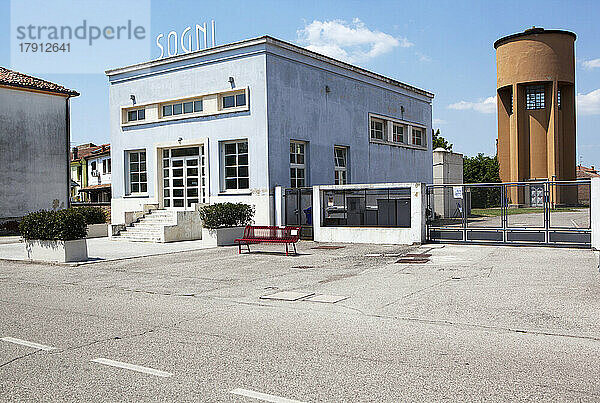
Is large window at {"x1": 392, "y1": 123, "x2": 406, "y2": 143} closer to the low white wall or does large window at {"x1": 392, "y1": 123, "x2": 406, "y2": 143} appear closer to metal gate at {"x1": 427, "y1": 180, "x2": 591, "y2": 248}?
metal gate at {"x1": 427, "y1": 180, "x2": 591, "y2": 248}

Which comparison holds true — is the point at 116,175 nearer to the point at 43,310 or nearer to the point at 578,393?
the point at 43,310

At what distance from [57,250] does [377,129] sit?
20150mm

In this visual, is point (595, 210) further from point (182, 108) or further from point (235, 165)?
point (182, 108)

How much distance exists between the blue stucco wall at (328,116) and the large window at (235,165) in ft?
4.62

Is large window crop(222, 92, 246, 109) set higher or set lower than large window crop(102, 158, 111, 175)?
lower

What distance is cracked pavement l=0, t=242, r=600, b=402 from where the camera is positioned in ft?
18.2

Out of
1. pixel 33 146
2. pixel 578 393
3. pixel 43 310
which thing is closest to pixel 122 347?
pixel 43 310

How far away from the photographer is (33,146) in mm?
34594

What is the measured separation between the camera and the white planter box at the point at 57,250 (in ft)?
54.9

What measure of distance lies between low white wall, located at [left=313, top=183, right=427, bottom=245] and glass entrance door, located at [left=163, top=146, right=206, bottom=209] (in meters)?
6.08

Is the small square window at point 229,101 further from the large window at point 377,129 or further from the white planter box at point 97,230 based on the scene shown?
the large window at point 377,129

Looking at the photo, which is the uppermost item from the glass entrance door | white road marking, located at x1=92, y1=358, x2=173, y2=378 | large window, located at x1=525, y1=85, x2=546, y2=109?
large window, located at x1=525, y1=85, x2=546, y2=109

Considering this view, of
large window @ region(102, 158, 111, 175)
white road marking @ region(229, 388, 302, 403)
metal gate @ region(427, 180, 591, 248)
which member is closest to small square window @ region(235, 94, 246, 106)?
metal gate @ region(427, 180, 591, 248)

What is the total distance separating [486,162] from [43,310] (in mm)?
62540
